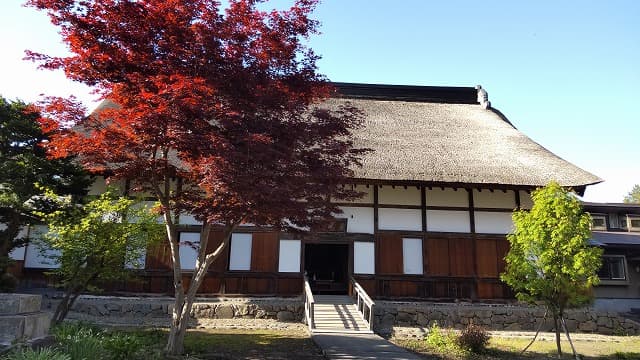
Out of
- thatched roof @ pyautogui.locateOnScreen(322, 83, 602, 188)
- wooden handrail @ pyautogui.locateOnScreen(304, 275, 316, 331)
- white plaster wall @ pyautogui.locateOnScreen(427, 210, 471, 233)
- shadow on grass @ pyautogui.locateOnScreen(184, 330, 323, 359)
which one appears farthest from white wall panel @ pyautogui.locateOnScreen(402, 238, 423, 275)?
shadow on grass @ pyautogui.locateOnScreen(184, 330, 323, 359)

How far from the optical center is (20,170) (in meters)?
12.8

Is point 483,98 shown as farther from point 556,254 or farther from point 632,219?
point 556,254

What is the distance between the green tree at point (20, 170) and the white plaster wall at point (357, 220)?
9.54m

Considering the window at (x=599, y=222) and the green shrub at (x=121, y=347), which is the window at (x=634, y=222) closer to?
the window at (x=599, y=222)

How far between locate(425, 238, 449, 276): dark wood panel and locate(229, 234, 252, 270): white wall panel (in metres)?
6.78

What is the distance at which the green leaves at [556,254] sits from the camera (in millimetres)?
10977

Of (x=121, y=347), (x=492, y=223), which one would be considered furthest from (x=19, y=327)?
(x=492, y=223)

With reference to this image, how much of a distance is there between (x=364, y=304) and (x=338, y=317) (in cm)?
96

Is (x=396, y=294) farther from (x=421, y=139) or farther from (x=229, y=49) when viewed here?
(x=229, y=49)

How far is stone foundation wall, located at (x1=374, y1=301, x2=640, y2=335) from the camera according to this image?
1485cm

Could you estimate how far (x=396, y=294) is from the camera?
16000 millimetres

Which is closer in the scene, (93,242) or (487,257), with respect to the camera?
(93,242)

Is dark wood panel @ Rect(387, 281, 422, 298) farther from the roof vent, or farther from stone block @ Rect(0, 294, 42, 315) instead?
the roof vent

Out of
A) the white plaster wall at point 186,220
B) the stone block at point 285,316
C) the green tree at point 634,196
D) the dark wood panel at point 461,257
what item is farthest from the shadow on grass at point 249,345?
the green tree at point 634,196
